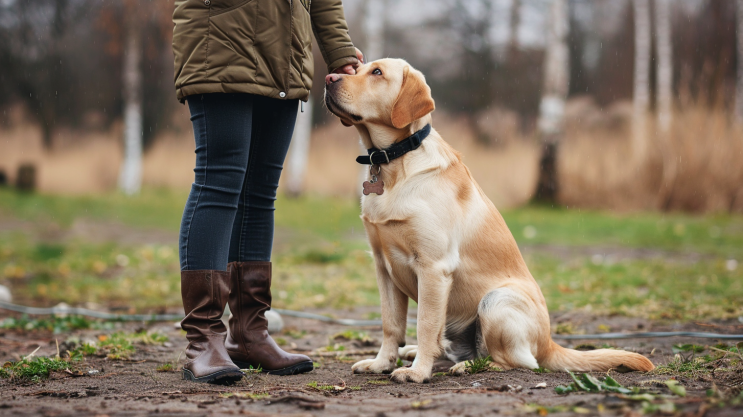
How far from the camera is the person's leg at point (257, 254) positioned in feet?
9.81

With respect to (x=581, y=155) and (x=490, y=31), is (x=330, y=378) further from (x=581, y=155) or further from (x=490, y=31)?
(x=490, y=31)

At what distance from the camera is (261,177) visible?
119 inches

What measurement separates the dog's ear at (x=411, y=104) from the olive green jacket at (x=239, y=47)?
46 cm

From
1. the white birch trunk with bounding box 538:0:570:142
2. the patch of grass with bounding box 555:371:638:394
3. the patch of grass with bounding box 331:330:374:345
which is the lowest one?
the patch of grass with bounding box 331:330:374:345

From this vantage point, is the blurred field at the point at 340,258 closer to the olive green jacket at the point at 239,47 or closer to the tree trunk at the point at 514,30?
the olive green jacket at the point at 239,47

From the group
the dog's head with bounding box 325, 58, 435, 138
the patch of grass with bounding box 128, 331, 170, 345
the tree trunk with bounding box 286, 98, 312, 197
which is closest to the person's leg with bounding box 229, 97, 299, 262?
the dog's head with bounding box 325, 58, 435, 138

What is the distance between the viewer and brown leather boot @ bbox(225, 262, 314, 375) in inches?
119

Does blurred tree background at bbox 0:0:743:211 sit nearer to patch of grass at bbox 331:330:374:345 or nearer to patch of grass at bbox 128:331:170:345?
patch of grass at bbox 331:330:374:345

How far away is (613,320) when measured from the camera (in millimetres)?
4570

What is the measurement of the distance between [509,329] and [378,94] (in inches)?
49.1

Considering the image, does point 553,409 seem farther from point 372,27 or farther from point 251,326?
point 372,27

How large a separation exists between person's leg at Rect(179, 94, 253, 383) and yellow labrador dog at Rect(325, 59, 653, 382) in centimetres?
55

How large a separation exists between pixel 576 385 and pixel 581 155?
1098 cm

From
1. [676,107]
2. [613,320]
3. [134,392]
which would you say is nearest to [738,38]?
[676,107]
